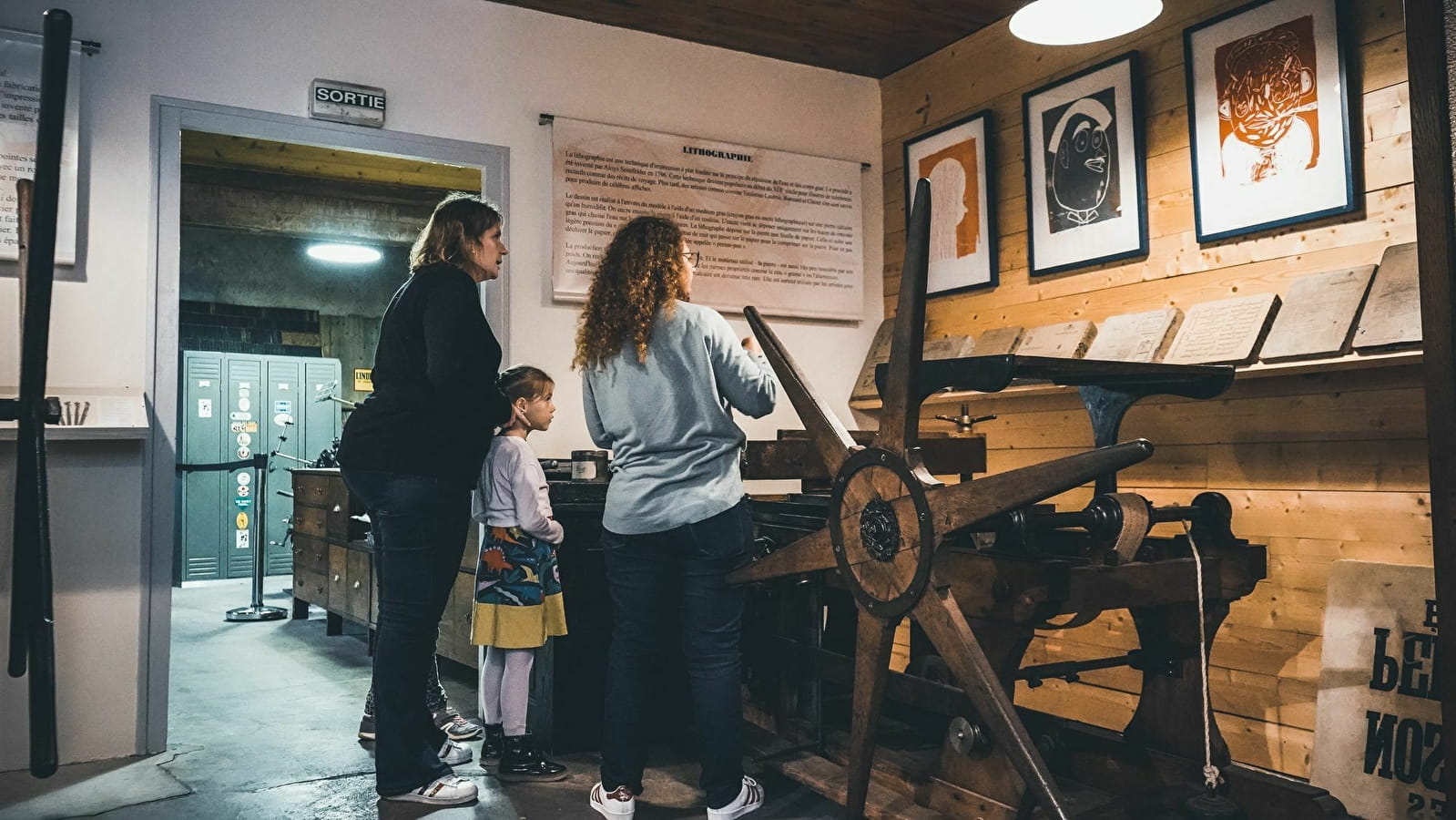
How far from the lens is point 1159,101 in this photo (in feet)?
11.3

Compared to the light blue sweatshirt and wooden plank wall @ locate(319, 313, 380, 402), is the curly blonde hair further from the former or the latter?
wooden plank wall @ locate(319, 313, 380, 402)

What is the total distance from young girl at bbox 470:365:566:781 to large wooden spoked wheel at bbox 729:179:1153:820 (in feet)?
3.32

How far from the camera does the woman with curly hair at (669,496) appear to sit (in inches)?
96.7

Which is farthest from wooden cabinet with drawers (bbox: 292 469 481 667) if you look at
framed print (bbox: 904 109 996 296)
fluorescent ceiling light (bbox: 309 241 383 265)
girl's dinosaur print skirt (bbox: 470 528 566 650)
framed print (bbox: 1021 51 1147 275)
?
fluorescent ceiling light (bbox: 309 241 383 265)

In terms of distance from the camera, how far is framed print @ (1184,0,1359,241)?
290cm

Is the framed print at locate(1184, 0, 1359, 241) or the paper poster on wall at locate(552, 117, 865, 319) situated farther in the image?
the paper poster on wall at locate(552, 117, 865, 319)

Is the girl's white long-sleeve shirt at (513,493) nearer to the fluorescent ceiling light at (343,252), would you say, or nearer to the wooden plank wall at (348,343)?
the fluorescent ceiling light at (343,252)

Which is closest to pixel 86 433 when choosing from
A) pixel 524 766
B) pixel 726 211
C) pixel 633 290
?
pixel 524 766

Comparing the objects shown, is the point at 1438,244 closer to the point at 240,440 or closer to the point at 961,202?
the point at 961,202

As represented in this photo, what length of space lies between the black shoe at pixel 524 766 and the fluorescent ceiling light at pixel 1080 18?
2.41 metres

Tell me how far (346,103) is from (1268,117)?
291cm

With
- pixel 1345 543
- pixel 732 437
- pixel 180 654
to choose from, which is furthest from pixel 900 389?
pixel 180 654

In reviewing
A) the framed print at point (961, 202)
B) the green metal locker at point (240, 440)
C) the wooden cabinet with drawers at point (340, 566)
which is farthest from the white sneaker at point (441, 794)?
the green metal locker at point (240, 440)

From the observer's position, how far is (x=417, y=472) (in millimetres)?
2537
